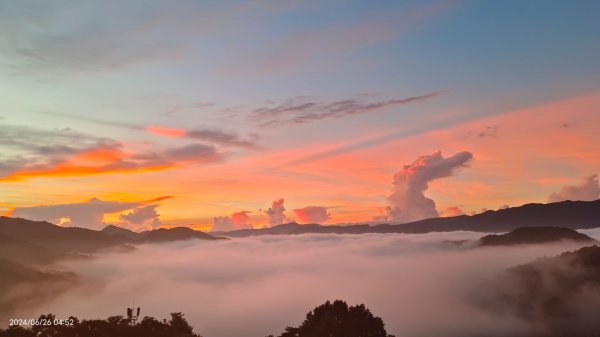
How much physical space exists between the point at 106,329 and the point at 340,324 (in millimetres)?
36320

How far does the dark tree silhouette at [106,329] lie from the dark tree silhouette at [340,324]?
17.6 m

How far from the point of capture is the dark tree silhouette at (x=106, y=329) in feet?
199

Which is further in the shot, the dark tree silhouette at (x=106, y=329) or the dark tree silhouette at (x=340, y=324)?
the dark tree silhouette at (x=340, y=324)

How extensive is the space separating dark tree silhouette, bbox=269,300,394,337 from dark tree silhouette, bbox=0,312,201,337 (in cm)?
1758

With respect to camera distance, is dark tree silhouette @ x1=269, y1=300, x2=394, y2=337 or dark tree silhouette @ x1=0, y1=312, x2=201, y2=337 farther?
dark tree silhouette @ x1=269, y1=300, x2=394, y2=337

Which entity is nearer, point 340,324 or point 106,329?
point 106,329

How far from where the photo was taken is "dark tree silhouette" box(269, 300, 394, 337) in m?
71.8

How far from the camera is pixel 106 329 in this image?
64750mm

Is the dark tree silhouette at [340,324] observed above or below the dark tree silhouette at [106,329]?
below

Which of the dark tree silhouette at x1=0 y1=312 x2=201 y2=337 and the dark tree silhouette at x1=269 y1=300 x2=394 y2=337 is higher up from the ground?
the dark tree silhouette at x1=0 y1=312 x2=201 y2=337

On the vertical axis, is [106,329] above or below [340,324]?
above

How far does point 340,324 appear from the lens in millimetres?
73312

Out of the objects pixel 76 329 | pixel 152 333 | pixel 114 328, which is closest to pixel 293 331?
pixel 152 333

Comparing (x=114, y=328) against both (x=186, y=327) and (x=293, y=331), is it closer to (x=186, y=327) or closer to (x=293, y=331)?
(x=186, y=327)
